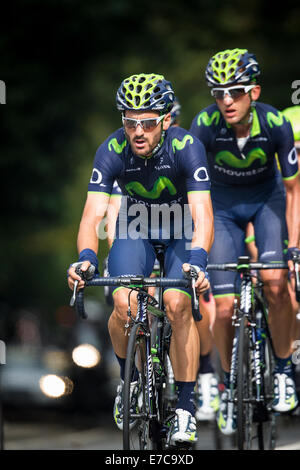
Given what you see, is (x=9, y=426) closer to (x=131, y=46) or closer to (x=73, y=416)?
(x=73, y=416)

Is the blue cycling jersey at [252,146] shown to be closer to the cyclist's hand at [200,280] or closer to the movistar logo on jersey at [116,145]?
the movistar logo on jersey at [116,145]

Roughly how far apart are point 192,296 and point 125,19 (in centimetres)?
1544

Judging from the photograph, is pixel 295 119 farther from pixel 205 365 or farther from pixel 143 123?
pixel 143 123

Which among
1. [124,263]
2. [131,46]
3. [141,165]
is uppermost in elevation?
[131,46]

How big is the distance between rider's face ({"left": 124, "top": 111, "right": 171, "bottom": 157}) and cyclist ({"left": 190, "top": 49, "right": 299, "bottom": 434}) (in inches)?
39.6

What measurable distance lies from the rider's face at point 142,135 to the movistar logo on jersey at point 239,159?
1.18m

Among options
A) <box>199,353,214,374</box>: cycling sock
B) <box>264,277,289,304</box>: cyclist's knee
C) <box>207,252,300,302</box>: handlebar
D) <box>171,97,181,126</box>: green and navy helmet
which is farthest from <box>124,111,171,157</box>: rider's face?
<box>199,353,214,374</box>: cycling sock

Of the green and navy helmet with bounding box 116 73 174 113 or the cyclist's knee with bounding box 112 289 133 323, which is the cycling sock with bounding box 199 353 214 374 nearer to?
the cyclist's knee with bounding box 112 289 133 323

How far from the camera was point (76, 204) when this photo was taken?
2064 centimetres

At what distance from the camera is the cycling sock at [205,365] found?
8289mm

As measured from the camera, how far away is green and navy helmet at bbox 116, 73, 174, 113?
21.3 ft

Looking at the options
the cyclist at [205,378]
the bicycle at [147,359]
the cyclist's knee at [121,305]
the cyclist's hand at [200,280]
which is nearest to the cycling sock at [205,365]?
the cyclist at [205,378]

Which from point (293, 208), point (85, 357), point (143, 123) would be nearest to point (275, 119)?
point (293, 208)

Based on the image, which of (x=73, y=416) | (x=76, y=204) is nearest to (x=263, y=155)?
(x=73, y=416)
